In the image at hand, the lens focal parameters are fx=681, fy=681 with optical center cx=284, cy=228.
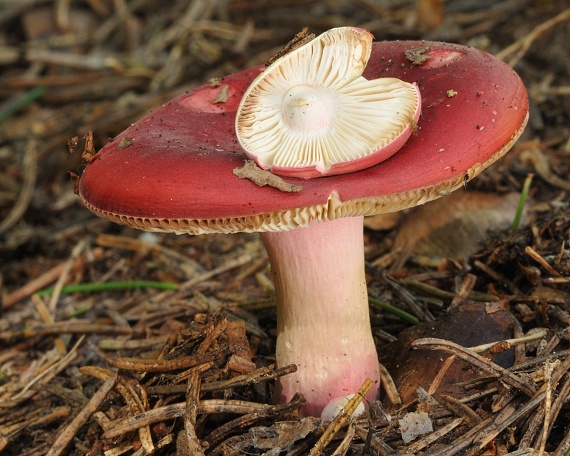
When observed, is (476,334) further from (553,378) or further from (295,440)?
(295,440)

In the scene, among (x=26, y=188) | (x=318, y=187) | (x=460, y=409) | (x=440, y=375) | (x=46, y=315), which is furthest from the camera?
(x=26, y=188)

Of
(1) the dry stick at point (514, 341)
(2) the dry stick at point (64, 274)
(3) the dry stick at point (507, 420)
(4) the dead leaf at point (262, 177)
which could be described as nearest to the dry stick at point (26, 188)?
(2) the dry stick at point (64, 274)

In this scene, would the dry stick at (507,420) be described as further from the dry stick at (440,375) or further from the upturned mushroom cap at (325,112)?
the upturned mushroom cap at (325,112)

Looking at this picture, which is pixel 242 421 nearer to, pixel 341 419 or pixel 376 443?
pixel 341 419

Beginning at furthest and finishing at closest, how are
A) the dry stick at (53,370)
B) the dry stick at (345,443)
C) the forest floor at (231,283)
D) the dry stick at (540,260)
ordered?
the dry stick at (53,370) < the dry stick at (540,260) < the forest floor at (231,283) < the dry stick at (345,443)

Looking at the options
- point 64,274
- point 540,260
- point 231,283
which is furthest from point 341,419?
point 64,274

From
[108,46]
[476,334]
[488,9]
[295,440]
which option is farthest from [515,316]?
[108,46]
